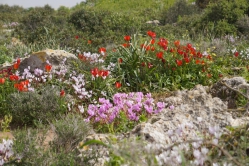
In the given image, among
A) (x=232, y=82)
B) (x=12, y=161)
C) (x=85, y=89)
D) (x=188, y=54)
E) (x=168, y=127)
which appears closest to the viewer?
(x=12, y=161)

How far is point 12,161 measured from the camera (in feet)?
10.1

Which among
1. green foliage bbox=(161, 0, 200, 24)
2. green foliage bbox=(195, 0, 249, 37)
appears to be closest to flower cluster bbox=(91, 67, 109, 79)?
green foliage bbox=(195, 0, 249, 37)

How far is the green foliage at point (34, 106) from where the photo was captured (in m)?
5.50

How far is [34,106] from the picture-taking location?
5484 millimetres

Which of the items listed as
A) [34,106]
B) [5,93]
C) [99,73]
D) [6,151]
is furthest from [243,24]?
[6,151]

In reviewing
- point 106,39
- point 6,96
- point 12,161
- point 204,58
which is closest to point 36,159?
point 12,161

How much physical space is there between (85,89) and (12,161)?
351 cm

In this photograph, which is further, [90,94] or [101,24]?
[101,24]

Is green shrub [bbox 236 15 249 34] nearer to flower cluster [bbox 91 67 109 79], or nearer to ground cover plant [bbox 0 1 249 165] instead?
ground cover plant [bbox 0 1 249 165]

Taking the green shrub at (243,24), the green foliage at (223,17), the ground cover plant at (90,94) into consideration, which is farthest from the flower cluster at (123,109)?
the green shrub at (243,24)

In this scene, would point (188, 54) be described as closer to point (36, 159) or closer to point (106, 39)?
point (36, 159)

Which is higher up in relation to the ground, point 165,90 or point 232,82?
point 232,82

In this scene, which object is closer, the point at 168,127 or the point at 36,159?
the point at 36,159

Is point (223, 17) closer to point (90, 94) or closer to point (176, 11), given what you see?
point (176, 11)
